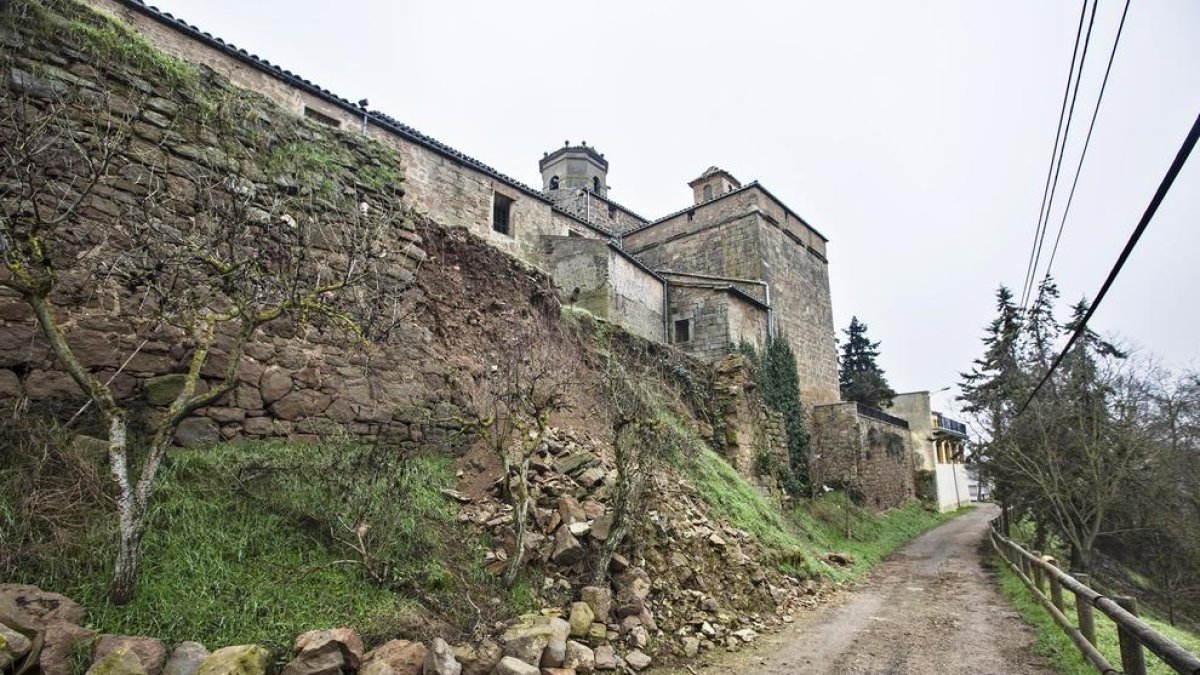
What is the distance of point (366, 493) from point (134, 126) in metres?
3.84

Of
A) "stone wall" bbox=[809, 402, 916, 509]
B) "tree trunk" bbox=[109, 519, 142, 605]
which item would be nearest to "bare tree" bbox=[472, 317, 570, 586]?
"tree trunk" bbox=[109, 519, 142, 605]

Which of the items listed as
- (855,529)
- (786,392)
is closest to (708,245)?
(786,392)

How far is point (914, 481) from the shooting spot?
29.0 meters

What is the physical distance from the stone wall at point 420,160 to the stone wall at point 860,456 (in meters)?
12.4

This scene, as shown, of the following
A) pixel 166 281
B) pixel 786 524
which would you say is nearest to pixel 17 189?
pixel 166 281

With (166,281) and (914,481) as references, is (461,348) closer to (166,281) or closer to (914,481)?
(166,281)

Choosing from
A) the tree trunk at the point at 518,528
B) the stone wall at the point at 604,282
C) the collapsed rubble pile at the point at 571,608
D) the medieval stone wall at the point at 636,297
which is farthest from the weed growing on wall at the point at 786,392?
the tree trunk at the point at 518,528

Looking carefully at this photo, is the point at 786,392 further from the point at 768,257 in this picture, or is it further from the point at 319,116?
the point at 319,116

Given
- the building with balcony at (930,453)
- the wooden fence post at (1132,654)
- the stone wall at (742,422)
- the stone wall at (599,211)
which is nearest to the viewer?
the wooden fence post at (1132,654)

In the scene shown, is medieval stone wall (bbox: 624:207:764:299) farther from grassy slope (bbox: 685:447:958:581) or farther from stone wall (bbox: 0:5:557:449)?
stone wall (bbox: 0:5:557:449)

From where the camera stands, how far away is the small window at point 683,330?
19375 millimetres

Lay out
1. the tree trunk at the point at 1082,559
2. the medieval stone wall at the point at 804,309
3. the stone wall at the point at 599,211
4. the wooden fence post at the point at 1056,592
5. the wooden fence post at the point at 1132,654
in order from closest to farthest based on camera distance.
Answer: the wooden fence post at the point at 1132,654 → the wooden fence post at the point at 1056,592 → the tree trunk at the point at 1082,559 → the medieval stone wall at the point at 804,309 → the stone wall at the point at 599,211

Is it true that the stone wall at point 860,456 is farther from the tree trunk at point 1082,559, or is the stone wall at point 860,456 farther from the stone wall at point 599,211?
the stone wall at point 599,211

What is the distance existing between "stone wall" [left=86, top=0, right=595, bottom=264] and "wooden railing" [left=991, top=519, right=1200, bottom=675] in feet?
38.6
